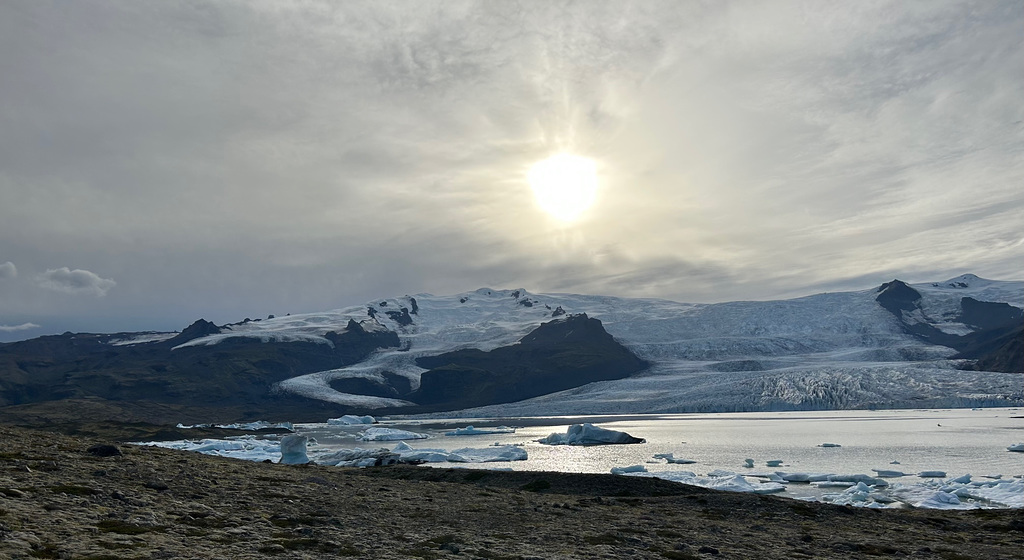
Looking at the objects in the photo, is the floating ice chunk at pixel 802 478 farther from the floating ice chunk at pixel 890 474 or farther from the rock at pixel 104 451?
the rock at pixel 104 451

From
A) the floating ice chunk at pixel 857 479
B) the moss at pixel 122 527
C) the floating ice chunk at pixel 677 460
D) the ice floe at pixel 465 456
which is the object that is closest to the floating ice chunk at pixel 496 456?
the ice floe at pixel 465 456

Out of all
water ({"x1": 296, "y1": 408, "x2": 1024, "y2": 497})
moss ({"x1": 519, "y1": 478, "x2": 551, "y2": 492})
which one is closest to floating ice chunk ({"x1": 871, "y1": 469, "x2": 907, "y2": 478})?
water ({"x1": 296, "y1": 408, "x2": 1024, "y2": 497})

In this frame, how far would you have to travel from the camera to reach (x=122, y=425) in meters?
115

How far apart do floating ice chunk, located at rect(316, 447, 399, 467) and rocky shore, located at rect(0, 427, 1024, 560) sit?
30.0 metres

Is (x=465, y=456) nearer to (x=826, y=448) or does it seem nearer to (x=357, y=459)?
(x=357, y=459)

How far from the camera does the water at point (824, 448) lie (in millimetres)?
52531

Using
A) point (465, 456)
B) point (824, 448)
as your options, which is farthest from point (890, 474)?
point (465, 456)

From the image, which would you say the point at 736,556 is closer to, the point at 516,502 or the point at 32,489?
the point at 516,502

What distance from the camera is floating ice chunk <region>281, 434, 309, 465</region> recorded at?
56.6 m

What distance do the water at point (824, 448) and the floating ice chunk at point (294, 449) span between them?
1433cm

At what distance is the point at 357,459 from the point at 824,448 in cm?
4677

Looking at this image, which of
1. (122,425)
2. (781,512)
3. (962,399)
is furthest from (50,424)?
(962,399)

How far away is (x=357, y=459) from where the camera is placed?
62438 millimetres

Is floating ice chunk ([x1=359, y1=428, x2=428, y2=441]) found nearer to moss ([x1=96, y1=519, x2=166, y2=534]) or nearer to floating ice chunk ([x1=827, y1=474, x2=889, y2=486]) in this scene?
floating ice chunk ([x1=827, y1=474, x2=889, y2=486])
